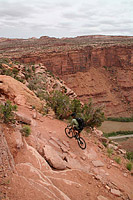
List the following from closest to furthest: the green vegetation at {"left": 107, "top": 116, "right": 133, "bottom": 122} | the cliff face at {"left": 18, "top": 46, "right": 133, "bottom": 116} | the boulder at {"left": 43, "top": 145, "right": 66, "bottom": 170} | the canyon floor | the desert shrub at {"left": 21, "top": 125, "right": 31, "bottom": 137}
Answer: the canyon floor < the boulder at {"left": 43, "top": 145, "right": 66, "bottom": 170} < the desert shrub at {"left": 21, "top": 125, "right": 31, "bottom": 137} < the green vegetation at {"left": 107, "top": 116, "right": 133, "bottom": 122} < the cliff face at {"left": 18, "top": 46, "right": 133, "bottom": 116}

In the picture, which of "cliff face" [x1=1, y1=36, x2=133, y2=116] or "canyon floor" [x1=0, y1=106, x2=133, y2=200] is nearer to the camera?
"canyon floor" [x1=0, y1=106, x2=133, y2=200]

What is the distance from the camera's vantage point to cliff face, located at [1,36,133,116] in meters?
29.1

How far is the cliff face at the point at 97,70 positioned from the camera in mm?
29094

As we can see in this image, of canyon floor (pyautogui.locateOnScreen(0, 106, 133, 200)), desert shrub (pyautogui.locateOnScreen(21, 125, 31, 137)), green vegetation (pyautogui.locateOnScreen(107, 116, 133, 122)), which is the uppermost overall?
desert shrub (pyautogui.locateOnScreen(21, 125, 31, 137))

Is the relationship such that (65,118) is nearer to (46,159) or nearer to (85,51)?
(46,159)

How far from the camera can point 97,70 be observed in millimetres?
33000

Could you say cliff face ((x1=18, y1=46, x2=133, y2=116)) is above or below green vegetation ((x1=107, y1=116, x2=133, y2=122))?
above

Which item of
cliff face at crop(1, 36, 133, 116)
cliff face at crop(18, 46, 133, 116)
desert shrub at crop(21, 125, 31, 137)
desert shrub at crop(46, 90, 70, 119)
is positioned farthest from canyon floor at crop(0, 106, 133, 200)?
cliff face at crop(18, 46, 133, 116)

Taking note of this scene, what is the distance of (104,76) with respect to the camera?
108ft

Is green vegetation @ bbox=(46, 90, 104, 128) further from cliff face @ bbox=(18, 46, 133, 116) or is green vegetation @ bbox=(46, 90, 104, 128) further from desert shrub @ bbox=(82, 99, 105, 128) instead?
cliff face @ bbox=(18, 46, 133, 116)

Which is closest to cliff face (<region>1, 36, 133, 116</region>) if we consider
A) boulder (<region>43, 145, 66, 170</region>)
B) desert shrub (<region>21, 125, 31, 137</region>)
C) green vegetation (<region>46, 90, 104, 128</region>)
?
green vegetation (<region>46, 90, 104, 128</region>)

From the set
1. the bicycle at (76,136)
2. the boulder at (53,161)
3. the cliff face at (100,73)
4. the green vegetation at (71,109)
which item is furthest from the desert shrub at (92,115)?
the cliff face at (100,73)

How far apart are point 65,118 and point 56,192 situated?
19.4ft

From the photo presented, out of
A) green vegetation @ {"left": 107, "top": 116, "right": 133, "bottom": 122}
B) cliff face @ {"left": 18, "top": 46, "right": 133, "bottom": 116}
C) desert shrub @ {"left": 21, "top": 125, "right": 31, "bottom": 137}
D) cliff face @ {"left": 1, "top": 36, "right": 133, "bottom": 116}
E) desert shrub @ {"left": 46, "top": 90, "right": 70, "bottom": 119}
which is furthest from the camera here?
cliff face @ {"left": 18, "top": 46, "right": 133, "bottom": 116}
